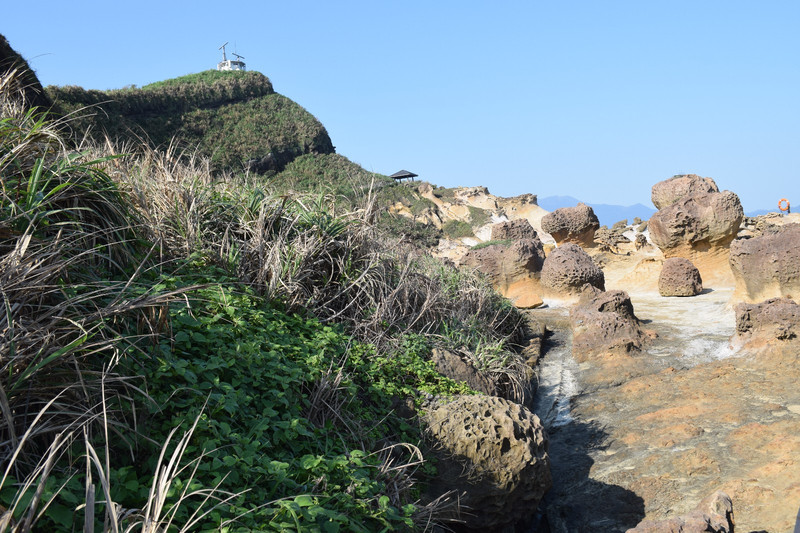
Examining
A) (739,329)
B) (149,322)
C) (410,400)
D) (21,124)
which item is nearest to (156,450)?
(149,322)

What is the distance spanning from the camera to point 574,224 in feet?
52.2

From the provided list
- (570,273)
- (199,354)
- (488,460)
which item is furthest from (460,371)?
(570,273)

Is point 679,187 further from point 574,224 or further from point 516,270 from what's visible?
point 516,270

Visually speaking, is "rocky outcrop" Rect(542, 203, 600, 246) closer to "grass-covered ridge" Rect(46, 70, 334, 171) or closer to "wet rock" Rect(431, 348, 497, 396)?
"wet rock" Rect(431, 348, 497, 396)

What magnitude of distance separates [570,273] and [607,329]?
3.25m

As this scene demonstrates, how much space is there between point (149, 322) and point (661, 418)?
4.09 metres

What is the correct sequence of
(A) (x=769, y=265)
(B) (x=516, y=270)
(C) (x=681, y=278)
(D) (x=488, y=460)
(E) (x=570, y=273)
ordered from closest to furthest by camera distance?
1. (D) (x=488, y=460)
2. (A) (x=769, y=265)
3. (E) (x=570, y=273)
4. (C) (x=681, y=278)
5. (B) (x=516, y=270)

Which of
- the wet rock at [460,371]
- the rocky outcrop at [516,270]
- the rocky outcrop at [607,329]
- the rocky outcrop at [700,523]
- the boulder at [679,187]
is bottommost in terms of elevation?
the rocky outcrop at [700,523]

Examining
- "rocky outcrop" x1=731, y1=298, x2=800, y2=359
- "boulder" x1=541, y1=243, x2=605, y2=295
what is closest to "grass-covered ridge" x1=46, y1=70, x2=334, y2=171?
"boulder" x1=541, y1=243, x2=605, y2=295

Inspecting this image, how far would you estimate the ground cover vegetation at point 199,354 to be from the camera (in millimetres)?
2180

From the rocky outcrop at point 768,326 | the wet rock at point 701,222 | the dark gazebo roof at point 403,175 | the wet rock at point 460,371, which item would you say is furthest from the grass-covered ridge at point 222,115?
the wet rock at point 460,371

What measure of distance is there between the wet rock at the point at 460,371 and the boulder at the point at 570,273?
5490 millimetres

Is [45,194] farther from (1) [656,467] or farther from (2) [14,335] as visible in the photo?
(1) [656,467]

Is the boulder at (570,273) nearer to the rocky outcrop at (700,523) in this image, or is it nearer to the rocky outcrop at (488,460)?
the rocky outcrop at (488,460)
